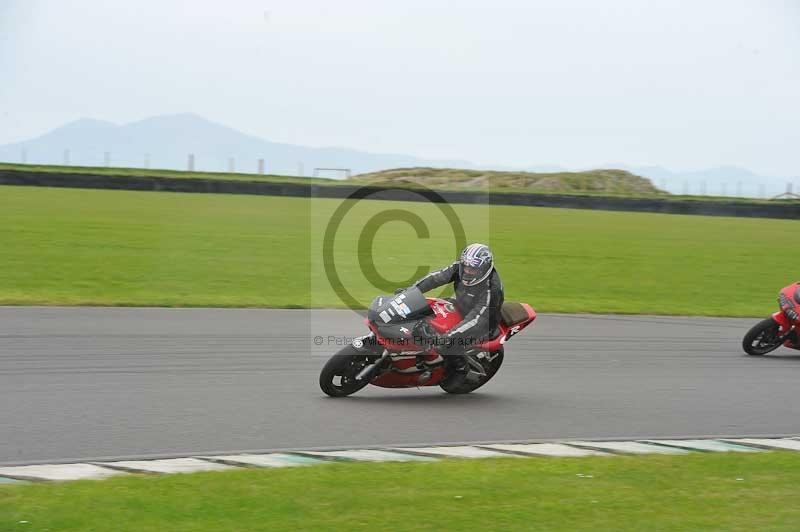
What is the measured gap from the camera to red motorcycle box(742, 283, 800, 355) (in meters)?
13.2

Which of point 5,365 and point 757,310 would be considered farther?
point 757,310

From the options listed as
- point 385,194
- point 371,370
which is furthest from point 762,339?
point 385,194

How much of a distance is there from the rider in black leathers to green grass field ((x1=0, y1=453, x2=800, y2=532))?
238 centimetres

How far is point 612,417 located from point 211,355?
473 cm

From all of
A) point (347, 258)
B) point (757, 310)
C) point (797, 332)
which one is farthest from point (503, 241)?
point (797, 332)

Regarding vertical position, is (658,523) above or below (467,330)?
below

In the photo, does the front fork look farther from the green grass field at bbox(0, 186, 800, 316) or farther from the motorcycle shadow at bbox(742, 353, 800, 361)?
the green grass field at bbox(0, 186, 800, 316)

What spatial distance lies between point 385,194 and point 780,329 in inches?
1060

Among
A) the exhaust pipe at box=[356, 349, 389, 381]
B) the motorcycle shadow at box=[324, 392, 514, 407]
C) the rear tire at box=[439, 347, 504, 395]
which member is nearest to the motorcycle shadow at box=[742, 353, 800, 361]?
the rear tire at box=[439, 347, 504, 395]

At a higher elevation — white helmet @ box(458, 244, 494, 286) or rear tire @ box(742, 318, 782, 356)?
white helmet @ box(458, 244, 494, 286)

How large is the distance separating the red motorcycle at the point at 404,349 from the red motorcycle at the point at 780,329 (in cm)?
482

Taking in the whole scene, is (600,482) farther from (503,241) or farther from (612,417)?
(503,241)

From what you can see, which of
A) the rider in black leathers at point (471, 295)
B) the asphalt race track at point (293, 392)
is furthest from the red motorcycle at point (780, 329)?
the rider in black leathers at point (471, 295)

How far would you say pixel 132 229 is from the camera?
2583 centimetres
